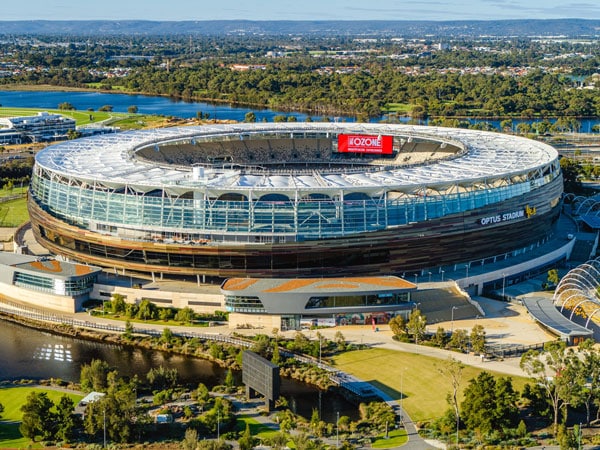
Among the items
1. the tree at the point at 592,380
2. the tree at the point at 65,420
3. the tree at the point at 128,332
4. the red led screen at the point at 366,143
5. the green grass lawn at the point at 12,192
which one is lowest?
the green grass lawn at the point at 12,192

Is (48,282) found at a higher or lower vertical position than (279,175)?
lower

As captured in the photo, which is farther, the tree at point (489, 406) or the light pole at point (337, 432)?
the tree at point (489, 406)

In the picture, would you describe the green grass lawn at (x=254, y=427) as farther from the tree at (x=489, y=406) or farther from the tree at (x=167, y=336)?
the tree at (x=167, y=336)

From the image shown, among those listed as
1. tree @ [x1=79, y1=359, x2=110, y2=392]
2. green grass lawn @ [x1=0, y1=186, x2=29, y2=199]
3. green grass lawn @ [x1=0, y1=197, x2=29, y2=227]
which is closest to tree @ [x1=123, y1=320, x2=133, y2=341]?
tree @ [x1=79, y1=359, x2=110, y2=392]

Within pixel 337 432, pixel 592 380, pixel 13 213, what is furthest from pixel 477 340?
pixel 13 213

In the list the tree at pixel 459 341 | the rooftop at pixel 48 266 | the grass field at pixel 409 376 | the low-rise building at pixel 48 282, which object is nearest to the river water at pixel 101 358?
the grass field at pixel 409 376

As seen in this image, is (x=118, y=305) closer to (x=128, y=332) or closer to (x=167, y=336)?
(x=128, y=332)

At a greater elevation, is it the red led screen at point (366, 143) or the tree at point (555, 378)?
the red led screen at point (366, 143)
